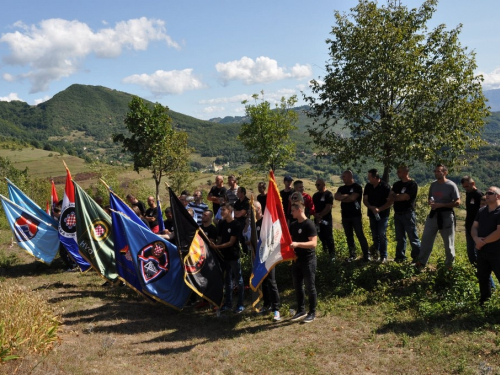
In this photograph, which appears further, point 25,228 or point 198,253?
point 25,228

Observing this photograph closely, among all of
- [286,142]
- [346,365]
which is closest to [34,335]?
[346,365]

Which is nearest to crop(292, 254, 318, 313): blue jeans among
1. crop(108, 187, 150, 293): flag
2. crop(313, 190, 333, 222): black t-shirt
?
crop(313, 190, 333, 222): black t-shirt

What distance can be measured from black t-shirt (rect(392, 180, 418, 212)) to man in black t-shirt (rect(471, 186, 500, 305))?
5.61ft

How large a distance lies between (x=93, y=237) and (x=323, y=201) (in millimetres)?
6227

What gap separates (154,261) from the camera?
28.7 feet

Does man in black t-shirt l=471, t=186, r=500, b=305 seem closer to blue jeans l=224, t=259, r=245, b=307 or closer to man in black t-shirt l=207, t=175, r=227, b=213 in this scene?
blue jeans l=224, t=259, r=245, b=307

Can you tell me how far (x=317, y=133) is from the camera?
38.9 ft

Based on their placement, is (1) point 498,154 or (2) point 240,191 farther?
(1) point 498,154

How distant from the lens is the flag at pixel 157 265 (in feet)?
28.2

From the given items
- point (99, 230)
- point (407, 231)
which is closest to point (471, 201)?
point (407, 231)

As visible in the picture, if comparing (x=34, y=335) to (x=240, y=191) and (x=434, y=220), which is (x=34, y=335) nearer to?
(x=240, y=191)

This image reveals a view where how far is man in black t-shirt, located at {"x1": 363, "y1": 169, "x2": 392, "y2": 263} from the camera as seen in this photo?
899 centimetres

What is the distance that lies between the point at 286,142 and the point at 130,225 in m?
14.1

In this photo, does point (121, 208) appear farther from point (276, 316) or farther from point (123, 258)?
point (276, 316)
